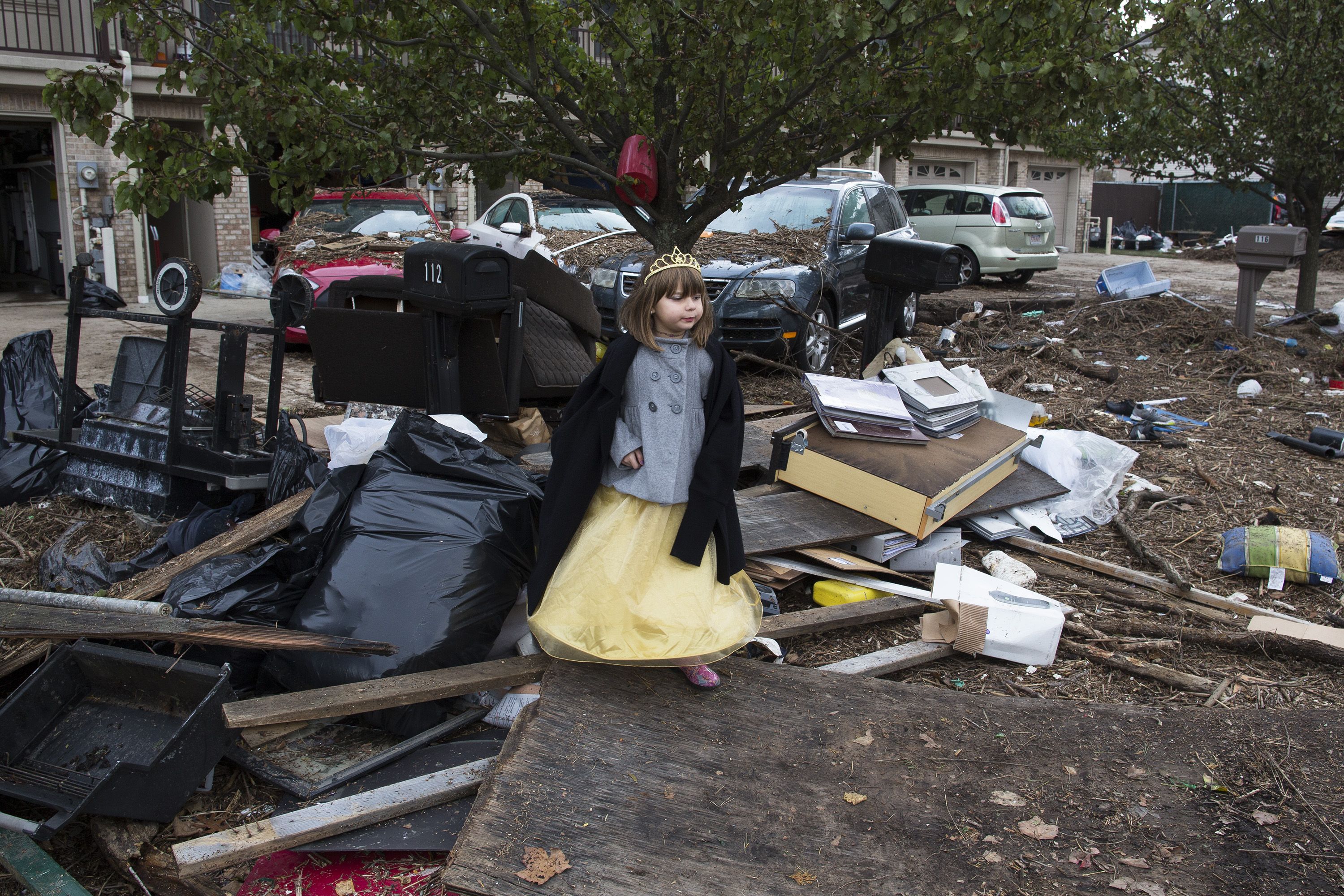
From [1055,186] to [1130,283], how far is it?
60.5ft

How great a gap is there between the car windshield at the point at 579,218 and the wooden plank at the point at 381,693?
23.6ft

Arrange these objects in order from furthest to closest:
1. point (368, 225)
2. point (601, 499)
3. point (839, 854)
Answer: point (368, 225), point (601, 499), point (839, 854)

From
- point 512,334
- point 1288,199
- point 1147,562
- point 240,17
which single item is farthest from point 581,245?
point 1288,199

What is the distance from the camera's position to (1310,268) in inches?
451

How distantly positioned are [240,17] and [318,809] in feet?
13.8

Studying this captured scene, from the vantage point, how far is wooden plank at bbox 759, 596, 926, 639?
11.8 feet

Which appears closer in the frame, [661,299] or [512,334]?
[661,299]

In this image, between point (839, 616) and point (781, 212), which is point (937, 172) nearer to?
point (781, 212)

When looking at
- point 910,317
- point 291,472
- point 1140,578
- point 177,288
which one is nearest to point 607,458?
point 291,472

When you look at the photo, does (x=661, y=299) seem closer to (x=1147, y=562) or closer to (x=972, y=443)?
(x=972, y=443)

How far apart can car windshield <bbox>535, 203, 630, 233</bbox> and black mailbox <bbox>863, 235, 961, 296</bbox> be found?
173 inches

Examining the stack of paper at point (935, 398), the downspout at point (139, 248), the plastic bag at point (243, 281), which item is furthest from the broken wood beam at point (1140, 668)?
the downspout at point (139, 248)

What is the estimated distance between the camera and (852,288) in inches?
346

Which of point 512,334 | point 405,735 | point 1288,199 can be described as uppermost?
point 1288,199
